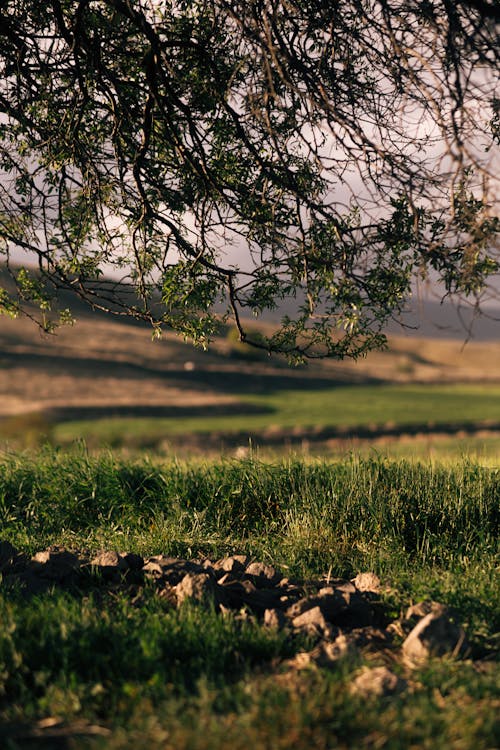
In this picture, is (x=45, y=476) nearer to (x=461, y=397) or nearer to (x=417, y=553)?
(x=417, y=553)

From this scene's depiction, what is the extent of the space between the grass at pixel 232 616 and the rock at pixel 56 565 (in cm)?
29

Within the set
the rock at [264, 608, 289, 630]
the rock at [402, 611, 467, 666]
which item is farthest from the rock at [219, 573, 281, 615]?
the rock at [402, 611, 467, 666]

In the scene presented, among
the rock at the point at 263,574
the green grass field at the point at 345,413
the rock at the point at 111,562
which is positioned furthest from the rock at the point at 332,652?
the green grass field at the point at 345,413

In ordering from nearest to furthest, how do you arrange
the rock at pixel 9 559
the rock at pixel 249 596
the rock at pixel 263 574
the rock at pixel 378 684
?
the rock at pixel 378 684 → the rock at pixel 249 596 → the rock at pixel 263 574 → the rock at pixel 9 559

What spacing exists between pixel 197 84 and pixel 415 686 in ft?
17.8

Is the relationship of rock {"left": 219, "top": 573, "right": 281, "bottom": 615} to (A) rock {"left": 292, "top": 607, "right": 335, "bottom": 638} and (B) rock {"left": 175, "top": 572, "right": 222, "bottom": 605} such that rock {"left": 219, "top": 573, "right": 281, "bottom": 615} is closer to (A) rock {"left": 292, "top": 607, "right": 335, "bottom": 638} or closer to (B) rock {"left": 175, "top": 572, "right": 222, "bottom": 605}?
(B) rock {"left": 175, "top": 572, "right": 222, "bottom": 605}

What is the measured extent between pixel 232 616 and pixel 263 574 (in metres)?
1.03

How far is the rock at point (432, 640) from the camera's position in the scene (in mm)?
3794

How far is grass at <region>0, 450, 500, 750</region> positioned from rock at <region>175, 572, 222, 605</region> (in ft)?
0.55

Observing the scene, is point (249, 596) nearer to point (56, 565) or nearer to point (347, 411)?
point (56, 565)

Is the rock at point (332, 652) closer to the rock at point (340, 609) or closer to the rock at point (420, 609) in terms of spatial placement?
the rock at point (340, 609)

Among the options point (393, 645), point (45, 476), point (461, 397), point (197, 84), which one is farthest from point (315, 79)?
point (461, 397)

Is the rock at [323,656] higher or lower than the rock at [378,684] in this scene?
lower

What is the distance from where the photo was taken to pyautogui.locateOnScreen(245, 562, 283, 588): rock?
495cm
